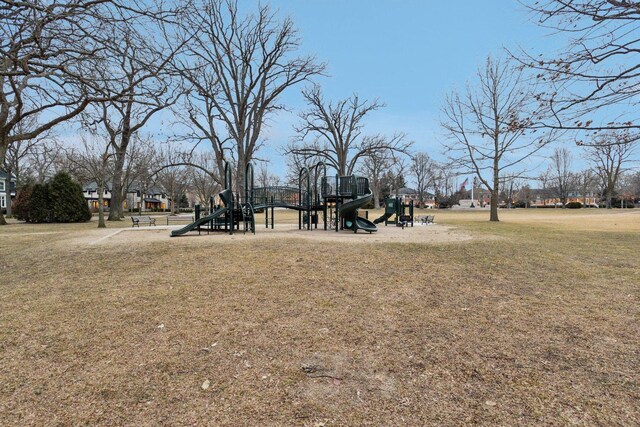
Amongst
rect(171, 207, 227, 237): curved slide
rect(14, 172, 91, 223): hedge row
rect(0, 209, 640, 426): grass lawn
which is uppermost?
rect(14, 172, 91, 223): hedge row

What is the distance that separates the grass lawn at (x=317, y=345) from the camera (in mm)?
2686

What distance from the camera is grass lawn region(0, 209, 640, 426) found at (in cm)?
269

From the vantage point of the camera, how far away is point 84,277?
21.0 feet

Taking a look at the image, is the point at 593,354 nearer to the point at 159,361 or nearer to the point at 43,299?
the point at 159,361

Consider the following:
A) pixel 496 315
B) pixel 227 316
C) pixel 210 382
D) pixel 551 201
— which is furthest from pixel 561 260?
pixel 551 201

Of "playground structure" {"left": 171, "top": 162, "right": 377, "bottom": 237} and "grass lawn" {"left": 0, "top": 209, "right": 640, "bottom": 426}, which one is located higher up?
"playground structure" {"left": 171, "top": 162, "right": 377, "bottom": 237}

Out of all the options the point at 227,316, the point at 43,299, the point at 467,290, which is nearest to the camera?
the point at 227,316

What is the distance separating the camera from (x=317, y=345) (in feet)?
12.2

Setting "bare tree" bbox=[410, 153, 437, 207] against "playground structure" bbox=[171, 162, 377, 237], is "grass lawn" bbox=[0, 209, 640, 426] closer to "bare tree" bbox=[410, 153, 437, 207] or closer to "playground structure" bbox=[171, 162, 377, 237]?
"playground structure" bbox=[171, 162, 377, 237]

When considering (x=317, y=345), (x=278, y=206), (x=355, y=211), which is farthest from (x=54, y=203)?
(x=317, y=345)

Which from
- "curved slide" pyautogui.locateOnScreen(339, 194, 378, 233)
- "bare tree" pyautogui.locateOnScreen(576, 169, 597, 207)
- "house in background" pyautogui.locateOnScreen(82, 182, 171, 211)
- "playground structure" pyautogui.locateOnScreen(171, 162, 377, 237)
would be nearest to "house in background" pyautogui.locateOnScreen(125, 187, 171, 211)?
"house in background" pyautogui.locateOnScreen(82, 182, 171, 211)

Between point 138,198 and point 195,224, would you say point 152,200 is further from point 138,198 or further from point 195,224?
point 195,224

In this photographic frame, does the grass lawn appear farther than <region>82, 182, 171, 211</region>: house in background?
No

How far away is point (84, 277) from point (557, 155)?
286ft
